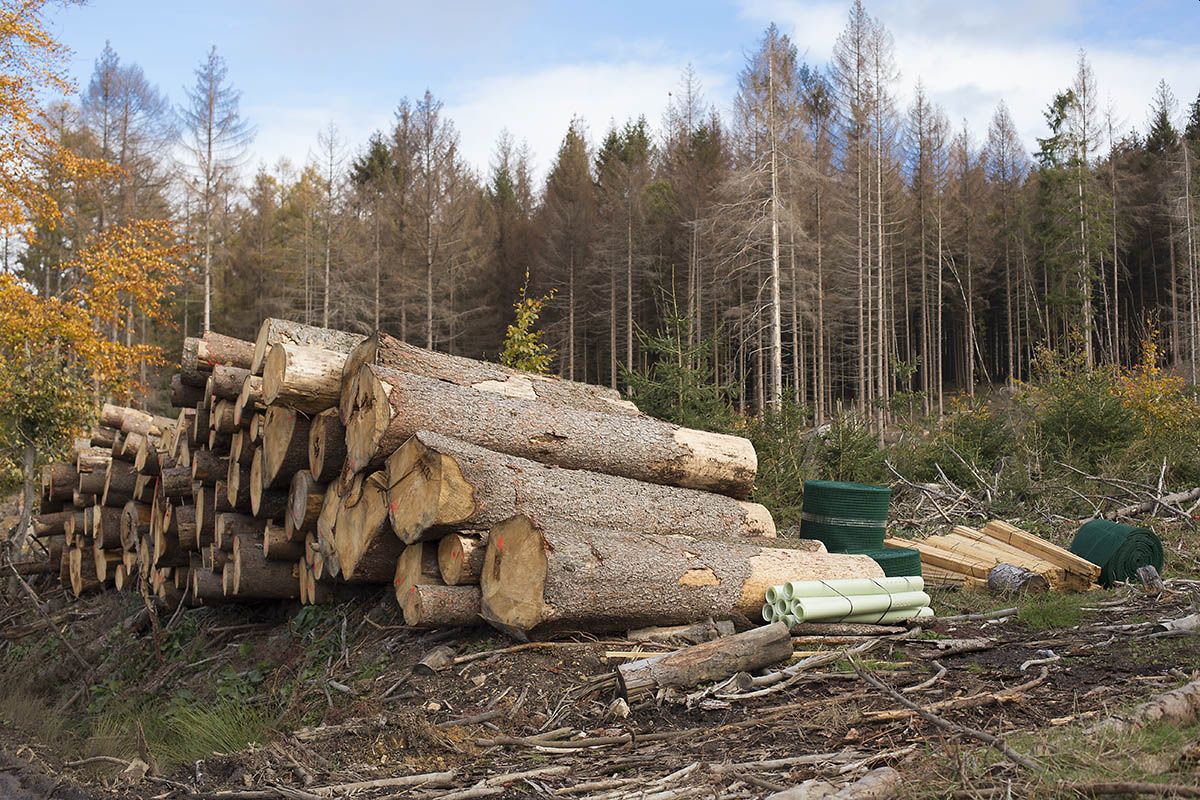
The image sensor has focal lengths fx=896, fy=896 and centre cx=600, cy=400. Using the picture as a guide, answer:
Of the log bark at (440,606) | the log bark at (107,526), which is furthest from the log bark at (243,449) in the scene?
the log bark at (107,526)

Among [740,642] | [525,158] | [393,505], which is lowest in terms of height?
[740,642]

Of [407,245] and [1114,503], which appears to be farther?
[407,245]

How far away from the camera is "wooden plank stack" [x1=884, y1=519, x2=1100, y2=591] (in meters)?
7.59

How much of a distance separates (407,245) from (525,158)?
2172cm

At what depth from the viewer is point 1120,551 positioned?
770 cm

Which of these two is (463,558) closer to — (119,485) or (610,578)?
→ (610,578)

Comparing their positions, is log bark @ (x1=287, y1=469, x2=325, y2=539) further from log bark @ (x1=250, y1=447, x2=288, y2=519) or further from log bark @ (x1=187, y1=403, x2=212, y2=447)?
log bark @ (x1=187, y1=403, x2=212, y2=447)

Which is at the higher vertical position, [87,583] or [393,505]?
[393,505]

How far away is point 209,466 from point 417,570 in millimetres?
2963

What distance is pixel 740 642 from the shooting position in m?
4.91

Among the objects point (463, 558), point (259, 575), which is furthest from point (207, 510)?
point (463, 558)

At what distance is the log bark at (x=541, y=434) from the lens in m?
5.68

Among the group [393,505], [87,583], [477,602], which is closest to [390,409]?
[393,505]

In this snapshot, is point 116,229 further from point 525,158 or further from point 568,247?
point 525,158
